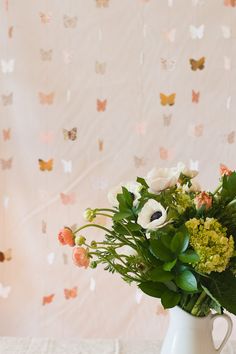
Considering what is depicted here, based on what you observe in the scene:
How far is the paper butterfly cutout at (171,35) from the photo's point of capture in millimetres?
1738

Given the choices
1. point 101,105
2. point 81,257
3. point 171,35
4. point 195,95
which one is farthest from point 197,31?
point 81,257

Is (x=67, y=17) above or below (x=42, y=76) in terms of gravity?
above

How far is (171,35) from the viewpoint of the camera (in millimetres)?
1741

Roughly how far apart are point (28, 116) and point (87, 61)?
29 centimetres

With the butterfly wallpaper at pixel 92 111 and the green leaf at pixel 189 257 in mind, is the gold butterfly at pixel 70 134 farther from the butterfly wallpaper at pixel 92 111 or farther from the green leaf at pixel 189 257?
the green leaf at pixel 189 257

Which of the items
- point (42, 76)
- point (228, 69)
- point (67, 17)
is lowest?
point (228, 69)

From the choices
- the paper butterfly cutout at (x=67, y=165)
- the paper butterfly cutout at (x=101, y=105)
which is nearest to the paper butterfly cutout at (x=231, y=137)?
the paper butterfly cutout at (x=101, y=105)

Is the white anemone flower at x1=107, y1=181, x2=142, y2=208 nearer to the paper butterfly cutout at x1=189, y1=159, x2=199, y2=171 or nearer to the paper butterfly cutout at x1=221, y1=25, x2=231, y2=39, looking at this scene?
the paper butterfly cutout at x1=189, y1=159, x2=199, y2=171

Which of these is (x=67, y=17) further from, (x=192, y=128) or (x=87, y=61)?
(x=192, y=128)

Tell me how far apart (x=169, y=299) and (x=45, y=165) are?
97 centimetres

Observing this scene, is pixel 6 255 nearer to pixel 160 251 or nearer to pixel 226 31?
pixel 160 251

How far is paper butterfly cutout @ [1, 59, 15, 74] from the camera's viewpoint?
173 centimetres

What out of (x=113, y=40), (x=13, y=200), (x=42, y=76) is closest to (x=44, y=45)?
(x=42, y=76)

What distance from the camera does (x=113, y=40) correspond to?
5.69 ft
